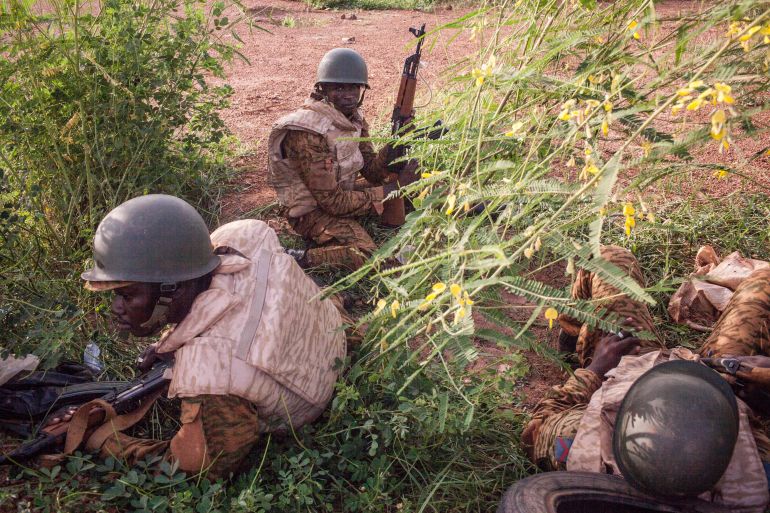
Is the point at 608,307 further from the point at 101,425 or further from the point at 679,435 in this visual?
the point at 101,425

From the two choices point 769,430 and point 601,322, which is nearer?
point 601,322

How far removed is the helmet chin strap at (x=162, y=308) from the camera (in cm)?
243

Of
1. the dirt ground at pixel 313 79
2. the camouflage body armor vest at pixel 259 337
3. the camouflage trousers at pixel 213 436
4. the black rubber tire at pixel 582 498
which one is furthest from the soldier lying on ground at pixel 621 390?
the camouflage trousers at pixel 213 436

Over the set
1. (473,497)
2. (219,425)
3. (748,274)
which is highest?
(748,274)

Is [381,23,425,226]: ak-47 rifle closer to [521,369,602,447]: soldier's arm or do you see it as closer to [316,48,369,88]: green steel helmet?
[316,48,369,88]: green steel helmet

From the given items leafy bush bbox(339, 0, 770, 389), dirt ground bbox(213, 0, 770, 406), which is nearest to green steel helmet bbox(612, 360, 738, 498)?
leafy bush bbox(339, 0, 770, 389)

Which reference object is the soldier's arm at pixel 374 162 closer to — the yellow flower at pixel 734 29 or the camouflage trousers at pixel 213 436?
the camouflage trousers at pixel 213 436

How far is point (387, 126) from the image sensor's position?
235 inches

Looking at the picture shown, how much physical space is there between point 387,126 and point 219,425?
13.6 feet

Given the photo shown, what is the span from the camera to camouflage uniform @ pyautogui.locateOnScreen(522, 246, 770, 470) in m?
2.56

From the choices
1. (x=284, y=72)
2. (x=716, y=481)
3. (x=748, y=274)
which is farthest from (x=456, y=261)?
(x=284, y=72)

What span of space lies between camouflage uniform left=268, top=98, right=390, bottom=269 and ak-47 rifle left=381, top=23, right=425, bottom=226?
0.14m

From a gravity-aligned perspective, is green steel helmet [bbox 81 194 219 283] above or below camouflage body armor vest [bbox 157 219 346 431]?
above

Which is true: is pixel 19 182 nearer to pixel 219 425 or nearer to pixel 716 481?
pixel 219 425
